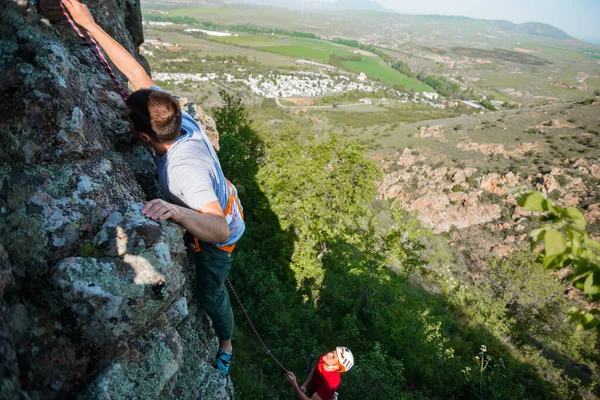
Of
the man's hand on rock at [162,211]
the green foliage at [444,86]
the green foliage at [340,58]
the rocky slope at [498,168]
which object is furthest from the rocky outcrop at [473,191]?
the green foliage at [340,58]

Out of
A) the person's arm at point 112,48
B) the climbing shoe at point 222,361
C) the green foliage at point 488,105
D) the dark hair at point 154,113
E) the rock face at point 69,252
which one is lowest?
the green foliage at point 488,105

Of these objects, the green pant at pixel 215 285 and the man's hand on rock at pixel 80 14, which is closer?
the man's hand on rock at pixel 80 14

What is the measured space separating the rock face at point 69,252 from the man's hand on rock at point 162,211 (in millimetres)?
71

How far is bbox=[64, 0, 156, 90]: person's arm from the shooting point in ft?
12.8

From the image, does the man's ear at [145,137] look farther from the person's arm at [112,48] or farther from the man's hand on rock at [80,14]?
the man's hand on rock at [80,14]

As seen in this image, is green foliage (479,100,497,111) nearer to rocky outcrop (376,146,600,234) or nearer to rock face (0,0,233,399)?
rocky outcrop (376,146,600,234)

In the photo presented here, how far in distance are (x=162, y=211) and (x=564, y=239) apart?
309 cm

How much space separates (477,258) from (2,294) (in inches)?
1307

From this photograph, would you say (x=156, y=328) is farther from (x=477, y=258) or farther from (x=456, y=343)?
(x=477, y=258)

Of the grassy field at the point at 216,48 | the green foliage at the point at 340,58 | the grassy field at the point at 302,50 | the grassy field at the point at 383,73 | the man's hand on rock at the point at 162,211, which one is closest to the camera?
the man's hand on rock at the point at 162,211

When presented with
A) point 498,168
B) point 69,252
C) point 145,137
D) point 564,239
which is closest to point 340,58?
point 498,168

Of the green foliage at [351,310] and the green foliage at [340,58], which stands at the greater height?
the green foliage at [340,58]

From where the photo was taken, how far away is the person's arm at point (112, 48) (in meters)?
3.89

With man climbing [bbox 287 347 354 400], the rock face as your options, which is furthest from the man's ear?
man climbing [bbox 287 347 354 400]
